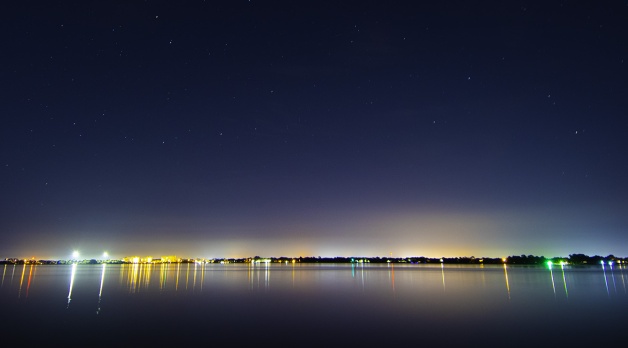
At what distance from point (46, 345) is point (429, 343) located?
47.5 feet

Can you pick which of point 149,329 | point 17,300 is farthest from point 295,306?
point 17,300

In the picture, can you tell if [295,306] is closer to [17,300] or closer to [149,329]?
[149,329]

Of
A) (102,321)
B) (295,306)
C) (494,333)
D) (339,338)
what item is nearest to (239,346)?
(339,338)

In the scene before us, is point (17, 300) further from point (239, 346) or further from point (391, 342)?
point (391, 342)

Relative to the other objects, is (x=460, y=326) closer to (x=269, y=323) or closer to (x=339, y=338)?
(x=339, y=338)

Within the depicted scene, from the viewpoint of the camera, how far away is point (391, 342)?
17.7 m

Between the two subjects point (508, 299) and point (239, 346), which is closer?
point (239, 346)

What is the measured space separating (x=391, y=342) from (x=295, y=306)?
1322cm

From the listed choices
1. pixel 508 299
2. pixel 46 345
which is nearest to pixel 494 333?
pixel 508 299

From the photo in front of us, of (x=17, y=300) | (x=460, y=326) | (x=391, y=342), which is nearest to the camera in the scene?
(x=391, y=342)

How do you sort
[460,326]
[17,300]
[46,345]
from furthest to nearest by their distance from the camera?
[17,300]
[460,326]
[46,345]

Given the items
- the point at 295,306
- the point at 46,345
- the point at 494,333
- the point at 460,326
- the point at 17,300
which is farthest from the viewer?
the point at 17,300

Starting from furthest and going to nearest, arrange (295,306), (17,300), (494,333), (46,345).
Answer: (17,300)
(295,306)
(494,333)
(46,345)

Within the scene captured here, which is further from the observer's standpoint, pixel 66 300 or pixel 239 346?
pixel 66 300
